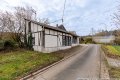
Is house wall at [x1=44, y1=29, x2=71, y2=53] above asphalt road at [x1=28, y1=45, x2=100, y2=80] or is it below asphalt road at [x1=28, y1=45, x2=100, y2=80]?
above

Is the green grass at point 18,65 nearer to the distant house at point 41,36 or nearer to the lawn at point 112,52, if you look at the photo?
the distant house at point 41,36

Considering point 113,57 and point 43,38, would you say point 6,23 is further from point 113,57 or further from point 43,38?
point 113,57

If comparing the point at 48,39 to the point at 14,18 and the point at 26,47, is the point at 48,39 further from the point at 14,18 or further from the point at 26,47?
the point at 14,18

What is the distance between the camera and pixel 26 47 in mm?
25844

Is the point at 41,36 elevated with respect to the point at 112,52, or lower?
elevated

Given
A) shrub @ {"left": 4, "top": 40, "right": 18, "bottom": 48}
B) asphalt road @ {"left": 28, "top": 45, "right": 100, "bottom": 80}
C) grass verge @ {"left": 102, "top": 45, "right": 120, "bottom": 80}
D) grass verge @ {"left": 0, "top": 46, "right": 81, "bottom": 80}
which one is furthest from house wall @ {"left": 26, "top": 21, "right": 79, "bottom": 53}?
asphalt road @ {"left": 28, "top": 45, "right": 100, "bottom": 80}

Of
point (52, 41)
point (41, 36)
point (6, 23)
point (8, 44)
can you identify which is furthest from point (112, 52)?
point (6, 23)

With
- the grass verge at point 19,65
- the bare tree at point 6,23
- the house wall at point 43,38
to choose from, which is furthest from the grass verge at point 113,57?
the bare tree at point 6,23

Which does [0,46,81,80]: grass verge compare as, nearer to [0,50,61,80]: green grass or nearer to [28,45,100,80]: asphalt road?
[0,50,61,80]: green grass

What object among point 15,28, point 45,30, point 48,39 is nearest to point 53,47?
point 48,39

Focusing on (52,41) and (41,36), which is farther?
(52,41)

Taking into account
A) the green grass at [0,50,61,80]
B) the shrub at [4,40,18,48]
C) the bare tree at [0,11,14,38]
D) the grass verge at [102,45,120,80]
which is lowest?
the grass verge at [102,45,120,80]

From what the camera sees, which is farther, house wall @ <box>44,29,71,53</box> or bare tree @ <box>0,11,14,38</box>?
bare tree @ <box>0,11,14,38</box>

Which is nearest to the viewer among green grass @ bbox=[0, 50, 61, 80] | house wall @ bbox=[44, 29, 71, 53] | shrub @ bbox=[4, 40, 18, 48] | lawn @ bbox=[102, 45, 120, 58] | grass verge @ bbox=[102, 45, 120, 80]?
green grass @ bbox=[0, 50, 61, 80]
